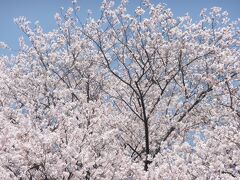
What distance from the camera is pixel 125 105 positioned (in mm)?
Answer: 18859

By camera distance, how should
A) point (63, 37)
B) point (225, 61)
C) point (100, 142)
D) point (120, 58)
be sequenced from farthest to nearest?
1. point (63, 37)
2. point (120, 58)
3. point (225, 61)
4. point (100, 142)

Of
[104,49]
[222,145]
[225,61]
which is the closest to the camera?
[222,145]

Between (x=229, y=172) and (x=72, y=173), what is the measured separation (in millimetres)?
3996

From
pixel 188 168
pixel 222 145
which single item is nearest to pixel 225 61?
pixel 222 145

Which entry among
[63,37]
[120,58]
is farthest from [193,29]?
[63,37]

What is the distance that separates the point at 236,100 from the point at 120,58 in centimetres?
612

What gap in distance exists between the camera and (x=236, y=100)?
13.2 m

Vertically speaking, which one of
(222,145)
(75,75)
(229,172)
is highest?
(75,75)

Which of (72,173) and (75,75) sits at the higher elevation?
(75,75)

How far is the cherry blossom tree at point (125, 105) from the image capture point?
1009 centimetres

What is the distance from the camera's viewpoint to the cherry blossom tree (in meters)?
10.1

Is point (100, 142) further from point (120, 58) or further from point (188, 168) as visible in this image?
point (120, 58)

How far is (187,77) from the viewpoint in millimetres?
17891

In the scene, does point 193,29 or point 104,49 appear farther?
point 104,49
